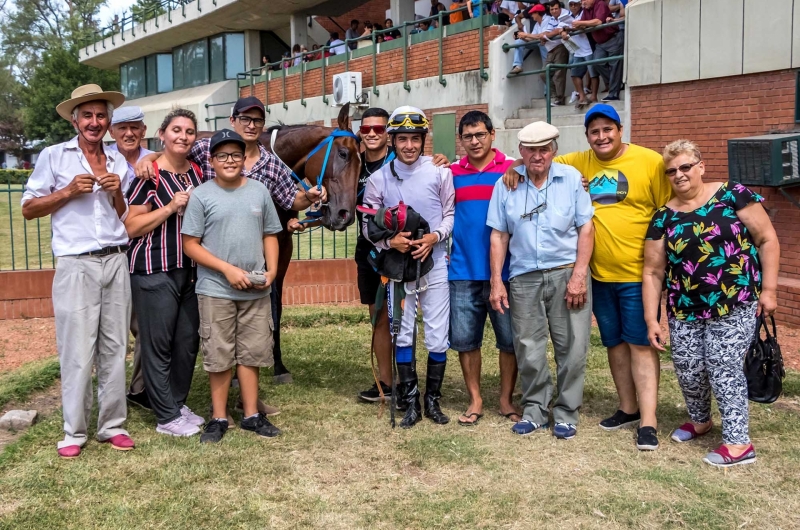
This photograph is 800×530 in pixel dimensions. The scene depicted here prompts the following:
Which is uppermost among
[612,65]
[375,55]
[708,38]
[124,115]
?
[375,55]

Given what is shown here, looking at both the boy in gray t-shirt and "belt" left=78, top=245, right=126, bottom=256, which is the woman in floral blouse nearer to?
the boy in gray t-shirt

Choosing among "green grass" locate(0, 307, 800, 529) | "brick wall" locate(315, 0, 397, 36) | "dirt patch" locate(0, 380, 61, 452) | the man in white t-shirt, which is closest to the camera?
"green grass" locate(0, 307, 800, 529)

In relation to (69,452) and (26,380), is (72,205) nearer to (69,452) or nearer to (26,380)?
(69,452)

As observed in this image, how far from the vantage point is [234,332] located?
4.87 metres

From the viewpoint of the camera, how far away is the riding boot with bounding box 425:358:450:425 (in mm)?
5172

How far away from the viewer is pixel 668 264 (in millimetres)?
4477

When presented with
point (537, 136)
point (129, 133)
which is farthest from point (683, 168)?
point (129, 133)

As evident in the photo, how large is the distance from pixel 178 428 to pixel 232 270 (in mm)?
1121

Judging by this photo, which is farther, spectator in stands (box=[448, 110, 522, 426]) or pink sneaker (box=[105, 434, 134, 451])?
spectator in stands (box=[448, 110, 522, 426])

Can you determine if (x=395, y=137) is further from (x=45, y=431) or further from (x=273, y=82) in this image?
(x=273, y=82)

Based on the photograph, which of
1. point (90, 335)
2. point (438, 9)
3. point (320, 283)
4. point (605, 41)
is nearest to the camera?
point (90, 335)

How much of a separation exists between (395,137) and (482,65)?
34.5 feet

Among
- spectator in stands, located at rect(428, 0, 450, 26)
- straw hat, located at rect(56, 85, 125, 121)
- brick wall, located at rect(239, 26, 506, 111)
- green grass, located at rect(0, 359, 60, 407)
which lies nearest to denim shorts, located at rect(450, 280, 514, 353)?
straw hat, located at rect(56, 85, 125, 121)

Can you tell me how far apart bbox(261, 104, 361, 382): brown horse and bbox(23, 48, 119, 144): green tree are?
45.0m
